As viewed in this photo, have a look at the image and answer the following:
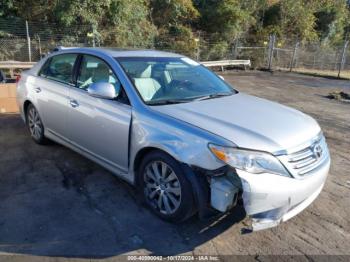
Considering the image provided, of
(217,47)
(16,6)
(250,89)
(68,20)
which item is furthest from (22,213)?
(217,47)

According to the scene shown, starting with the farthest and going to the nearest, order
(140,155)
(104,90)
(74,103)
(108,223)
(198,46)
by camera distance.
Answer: (198,46) → (74,103) → (104,90) → (140,155) → (108,223)

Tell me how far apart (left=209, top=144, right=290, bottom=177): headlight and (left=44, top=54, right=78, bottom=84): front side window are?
8.02 ft

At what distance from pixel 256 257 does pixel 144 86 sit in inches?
79.3

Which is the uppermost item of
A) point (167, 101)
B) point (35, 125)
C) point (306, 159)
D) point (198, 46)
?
point (198, 46)

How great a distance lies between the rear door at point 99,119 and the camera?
354cm

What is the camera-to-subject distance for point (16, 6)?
15.1 meters

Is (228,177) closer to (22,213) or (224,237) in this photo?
(224,237)

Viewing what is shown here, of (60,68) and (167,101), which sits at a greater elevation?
(60,68)

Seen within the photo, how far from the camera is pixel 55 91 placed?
451 cm

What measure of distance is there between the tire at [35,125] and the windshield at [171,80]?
197 cm

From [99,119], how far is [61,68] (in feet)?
4.53

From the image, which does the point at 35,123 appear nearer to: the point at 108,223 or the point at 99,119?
the point at 99,119

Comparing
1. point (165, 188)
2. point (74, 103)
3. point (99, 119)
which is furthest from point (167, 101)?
point (74, 103)

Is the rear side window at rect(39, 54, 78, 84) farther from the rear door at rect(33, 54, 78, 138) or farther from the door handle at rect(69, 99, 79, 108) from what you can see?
the door handle at rect(69, 99, 79, 108)
